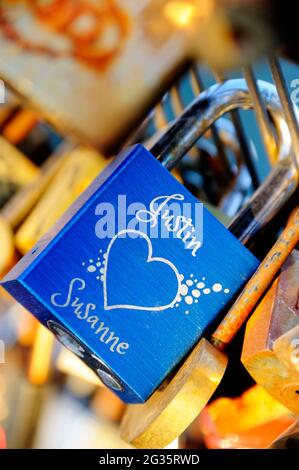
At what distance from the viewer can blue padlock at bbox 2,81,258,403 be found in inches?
27.0

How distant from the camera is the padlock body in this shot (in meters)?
0.69

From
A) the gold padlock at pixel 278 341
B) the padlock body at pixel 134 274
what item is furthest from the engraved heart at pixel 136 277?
the gold padlock at pixel 278 341

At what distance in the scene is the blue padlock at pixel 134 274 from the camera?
0.69m

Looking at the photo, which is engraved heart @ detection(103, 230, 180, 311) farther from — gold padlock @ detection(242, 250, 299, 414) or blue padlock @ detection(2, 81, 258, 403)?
gold padlock @ detection(242, 250, 299, 414)

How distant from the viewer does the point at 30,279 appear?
67 cm

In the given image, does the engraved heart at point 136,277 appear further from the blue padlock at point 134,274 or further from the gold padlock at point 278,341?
the gold padlock at point 278,341

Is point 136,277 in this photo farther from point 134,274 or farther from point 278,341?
point 278,341

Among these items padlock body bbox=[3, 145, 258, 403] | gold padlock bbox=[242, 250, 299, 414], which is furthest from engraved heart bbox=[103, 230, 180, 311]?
gold padlock bbox=[242, 250, 299, 414]

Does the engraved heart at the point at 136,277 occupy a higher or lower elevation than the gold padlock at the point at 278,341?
lower

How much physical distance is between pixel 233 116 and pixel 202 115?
0.20 meters

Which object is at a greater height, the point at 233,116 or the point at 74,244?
the point at 233,116

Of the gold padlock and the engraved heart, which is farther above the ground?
the gold padlock
